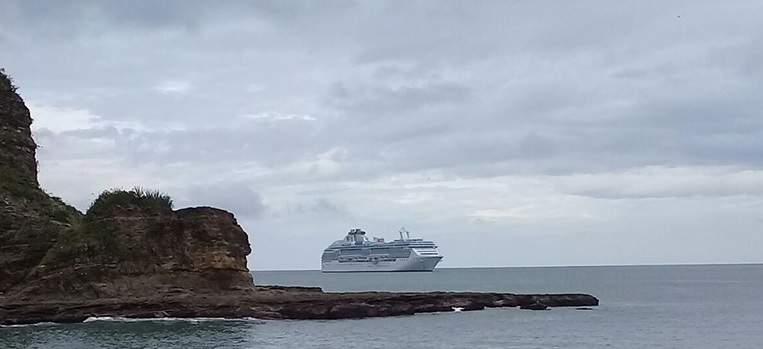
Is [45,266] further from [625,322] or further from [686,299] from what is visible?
[686,299]

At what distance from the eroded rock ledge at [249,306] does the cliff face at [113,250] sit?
1829 mm

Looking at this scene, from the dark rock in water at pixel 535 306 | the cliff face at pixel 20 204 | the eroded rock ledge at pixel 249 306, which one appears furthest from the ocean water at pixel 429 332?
the cliff face at pixel 20 204

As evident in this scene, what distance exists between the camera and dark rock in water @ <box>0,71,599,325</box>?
214ft

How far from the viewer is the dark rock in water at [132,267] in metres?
65.4

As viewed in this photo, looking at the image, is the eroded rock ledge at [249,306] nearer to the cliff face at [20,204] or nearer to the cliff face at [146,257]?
the cliff face at [146,257]

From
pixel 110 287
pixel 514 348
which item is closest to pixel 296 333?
pixel 514 348

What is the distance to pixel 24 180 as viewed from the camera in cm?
7600

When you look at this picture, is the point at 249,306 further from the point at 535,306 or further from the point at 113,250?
the point at 535,306

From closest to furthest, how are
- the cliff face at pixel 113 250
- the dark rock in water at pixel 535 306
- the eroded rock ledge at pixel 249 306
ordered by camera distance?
the eroded rock ledge at pixel 249 306
the cliff face at pixel 113 250
the dark rock in water at pixel 535 306

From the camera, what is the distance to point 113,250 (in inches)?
2697

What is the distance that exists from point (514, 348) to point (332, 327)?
14784 millimetres

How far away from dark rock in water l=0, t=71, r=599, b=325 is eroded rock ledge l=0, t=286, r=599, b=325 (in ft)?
0.25

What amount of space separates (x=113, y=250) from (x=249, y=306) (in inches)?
424

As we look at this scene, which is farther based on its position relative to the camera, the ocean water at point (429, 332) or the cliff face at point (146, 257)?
the cliff face at point (146, 257)
